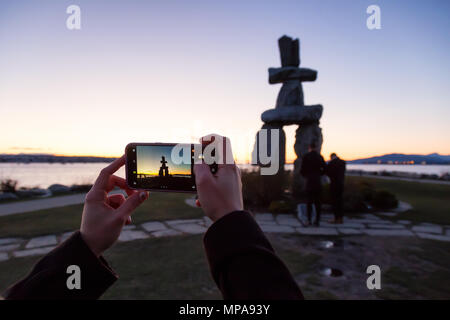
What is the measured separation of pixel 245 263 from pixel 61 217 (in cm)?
649

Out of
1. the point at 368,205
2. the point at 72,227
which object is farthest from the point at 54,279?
the point at 368,205

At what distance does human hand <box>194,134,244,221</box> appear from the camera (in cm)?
88

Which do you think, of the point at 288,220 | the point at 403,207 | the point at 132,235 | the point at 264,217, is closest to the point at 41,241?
the point at 132,235

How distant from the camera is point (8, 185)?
31.0 ft

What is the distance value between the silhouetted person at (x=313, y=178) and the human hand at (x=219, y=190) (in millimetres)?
5109

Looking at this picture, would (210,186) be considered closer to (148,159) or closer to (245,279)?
(245,279)

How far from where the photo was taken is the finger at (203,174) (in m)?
0.94

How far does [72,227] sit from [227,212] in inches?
208

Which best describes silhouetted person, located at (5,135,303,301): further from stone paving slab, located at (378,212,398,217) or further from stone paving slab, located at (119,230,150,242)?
stone paving slab, located at (378,212,398,217)

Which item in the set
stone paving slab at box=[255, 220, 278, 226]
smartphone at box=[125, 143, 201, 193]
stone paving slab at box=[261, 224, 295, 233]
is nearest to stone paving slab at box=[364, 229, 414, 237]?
stone paving slab at box=[261, 224, 295, 233]

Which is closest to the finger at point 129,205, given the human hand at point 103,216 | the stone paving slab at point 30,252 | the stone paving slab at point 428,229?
the human hand at point 103,216
